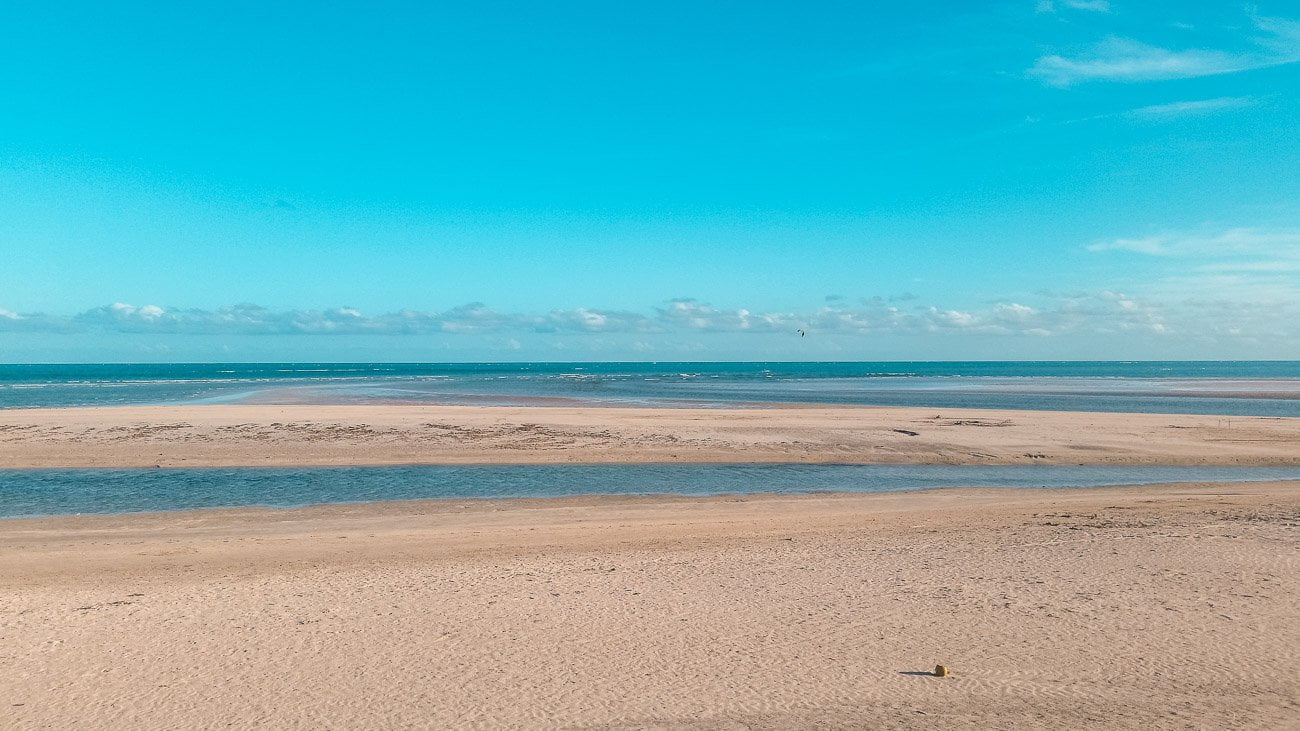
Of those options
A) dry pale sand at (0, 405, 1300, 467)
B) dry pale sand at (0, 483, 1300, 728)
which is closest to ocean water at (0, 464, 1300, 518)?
dry pale sand at (0, 405, 1300, 467)

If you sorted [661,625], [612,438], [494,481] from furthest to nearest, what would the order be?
1. [612,438]
2. [494,481]
3. [661,625]

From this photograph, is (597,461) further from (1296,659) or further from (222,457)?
(1296,659)

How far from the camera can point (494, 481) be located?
2244 centimetres

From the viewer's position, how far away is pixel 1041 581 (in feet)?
35.8

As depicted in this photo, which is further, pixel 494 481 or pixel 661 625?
pixel 494 481

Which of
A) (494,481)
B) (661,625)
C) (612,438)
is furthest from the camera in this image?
(612,438)

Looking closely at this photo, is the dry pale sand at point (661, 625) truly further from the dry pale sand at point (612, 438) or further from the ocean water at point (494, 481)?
the dry pale sand at point (612, 438)

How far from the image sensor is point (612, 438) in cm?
3127

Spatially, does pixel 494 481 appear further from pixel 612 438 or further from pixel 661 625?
pixel 661 625

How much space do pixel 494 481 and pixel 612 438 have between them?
9.30 meters

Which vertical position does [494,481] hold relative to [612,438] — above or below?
below

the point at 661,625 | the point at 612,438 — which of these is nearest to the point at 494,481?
the point at 612,438

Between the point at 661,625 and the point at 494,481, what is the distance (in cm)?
1394

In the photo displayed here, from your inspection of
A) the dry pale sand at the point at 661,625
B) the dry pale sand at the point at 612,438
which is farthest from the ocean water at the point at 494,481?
the dry pale sand at the point at 661,625
